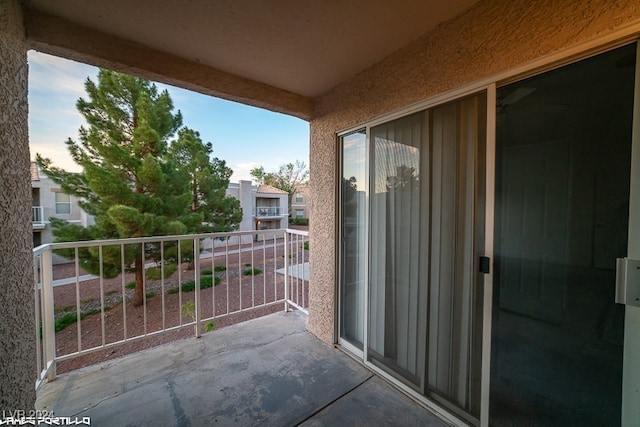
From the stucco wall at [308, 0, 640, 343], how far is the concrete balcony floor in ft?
1.65

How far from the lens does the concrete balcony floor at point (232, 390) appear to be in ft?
5.37

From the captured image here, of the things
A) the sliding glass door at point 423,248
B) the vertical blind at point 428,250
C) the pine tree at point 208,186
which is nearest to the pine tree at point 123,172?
the pine tree at point 208,186

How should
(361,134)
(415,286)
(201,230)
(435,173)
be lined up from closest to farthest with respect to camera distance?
(435,173) < (415,286) < (361,134) < (201,230)

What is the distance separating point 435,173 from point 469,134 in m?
0.30

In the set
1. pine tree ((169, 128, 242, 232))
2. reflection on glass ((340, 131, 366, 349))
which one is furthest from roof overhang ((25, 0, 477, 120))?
pine tree ((169, 128, 242, 232))

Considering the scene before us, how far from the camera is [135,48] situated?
5.70 feet

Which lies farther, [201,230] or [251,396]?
[201,230]

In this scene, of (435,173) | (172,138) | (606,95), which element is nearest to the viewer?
(606,95)

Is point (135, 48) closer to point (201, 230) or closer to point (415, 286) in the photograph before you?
point (415, 286)

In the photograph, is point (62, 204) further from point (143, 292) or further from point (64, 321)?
point (143, 292)

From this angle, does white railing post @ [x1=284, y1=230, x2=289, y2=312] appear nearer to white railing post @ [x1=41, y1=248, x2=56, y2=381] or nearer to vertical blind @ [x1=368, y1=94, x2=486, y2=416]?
vertical blind @ [x1=368, y1=94, x2=486, y2=416]

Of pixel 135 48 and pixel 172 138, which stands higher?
pixel 172 138

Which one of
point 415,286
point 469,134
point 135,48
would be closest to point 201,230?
point 135,48

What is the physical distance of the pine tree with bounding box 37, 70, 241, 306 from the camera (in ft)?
16.4
